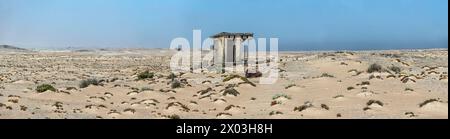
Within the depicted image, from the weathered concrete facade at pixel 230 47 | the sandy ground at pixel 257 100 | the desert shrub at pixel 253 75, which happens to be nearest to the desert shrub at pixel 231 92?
the sandy ground at pixel 257 100

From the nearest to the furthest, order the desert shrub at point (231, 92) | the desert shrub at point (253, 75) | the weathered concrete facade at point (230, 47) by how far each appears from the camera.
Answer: the desert shrub at point (231, 92)
the desert shrub at point (253, 75)
the weathered concrete facade at point (230, 47)

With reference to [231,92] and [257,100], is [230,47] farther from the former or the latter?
[257,100]

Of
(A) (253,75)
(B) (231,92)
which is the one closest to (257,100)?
(B) (231,92)

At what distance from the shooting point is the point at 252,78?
1551 inches

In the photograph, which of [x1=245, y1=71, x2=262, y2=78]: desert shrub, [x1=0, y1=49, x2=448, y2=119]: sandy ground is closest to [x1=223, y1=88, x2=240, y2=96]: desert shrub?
[x1=0, y1=49, x2=448, y2=119]: sandy ground

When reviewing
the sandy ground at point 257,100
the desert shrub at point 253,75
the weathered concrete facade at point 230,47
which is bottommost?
the sandy ground at point 257,100

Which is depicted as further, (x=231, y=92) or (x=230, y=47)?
(x=230, y=47)

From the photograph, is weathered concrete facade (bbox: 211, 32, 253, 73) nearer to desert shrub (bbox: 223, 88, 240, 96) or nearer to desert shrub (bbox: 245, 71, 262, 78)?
desert shrub (bbox: 245, 71, 262, 78)

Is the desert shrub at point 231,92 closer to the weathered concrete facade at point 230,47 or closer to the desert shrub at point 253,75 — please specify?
the desert shrub at point 253,75

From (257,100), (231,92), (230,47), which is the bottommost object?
(257,100)

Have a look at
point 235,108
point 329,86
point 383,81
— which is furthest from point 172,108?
point 383,81

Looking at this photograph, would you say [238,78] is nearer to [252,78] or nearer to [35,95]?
[252,78]
